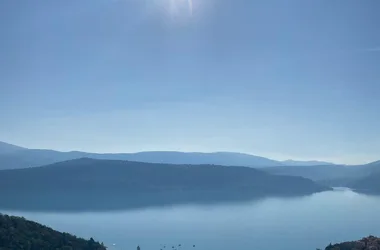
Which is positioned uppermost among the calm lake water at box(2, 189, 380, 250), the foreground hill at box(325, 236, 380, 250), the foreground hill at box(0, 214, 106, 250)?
→ the foreground hill at box(0, 214, 106, 250)

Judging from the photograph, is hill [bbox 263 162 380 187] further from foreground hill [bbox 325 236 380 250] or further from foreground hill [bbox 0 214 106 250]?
foreground hill [bbox 0 214 106 250]

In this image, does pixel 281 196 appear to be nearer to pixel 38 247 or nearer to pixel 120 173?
pixel 120 173

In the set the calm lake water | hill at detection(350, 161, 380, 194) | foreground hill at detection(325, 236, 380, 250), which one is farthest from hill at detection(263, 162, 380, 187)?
foreground hill at detection(325, 236, 380, 250)

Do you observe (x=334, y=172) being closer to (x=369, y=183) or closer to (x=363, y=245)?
(x=369, y=183)

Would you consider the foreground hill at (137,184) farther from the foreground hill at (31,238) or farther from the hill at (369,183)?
the foreground hill at (31,238)

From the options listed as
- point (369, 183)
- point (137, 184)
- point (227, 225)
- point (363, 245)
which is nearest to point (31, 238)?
point (363, 245)

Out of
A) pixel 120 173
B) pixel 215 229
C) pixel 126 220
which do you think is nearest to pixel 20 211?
pixel 126 220
